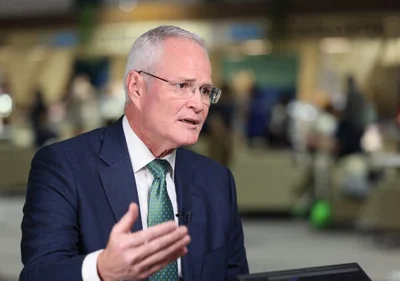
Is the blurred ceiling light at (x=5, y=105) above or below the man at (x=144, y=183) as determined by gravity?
below

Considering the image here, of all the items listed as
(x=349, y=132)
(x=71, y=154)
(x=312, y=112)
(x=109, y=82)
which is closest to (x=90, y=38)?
(x=109, y=82)

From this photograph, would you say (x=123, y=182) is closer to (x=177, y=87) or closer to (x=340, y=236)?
(x=177, y=87)

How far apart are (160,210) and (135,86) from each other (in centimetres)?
32

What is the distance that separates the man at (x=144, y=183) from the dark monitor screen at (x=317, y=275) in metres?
0.29

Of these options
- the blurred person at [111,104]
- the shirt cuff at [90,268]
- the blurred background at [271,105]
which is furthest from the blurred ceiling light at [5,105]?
the shirt cuff at [90,268]

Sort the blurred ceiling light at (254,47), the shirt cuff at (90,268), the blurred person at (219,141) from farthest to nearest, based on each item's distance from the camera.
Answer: the blurred ceiling light at (254,47)
the blurred person at (219,141)
the shirt cuff at (90,268)

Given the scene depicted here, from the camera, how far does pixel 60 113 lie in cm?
1619

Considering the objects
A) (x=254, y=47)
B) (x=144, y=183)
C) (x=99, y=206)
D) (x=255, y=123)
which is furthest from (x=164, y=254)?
(x=254, y=47)

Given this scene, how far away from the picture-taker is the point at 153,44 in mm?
2234

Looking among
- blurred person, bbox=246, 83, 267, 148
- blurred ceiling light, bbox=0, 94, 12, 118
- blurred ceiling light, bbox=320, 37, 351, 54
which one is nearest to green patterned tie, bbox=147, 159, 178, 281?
blurred person, bbox=246, 83, 267, 148

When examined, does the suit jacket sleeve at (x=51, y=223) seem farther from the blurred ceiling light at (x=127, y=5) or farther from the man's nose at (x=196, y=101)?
the blurred ceiling light at (x=127, y=5)

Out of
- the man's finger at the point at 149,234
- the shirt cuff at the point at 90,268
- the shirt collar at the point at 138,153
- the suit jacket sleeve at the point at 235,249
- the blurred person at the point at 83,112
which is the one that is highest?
the shirt collar at the point at 138,153

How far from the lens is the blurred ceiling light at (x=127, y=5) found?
2056 centimetres

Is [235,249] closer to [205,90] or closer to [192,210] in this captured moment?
[192,210]
